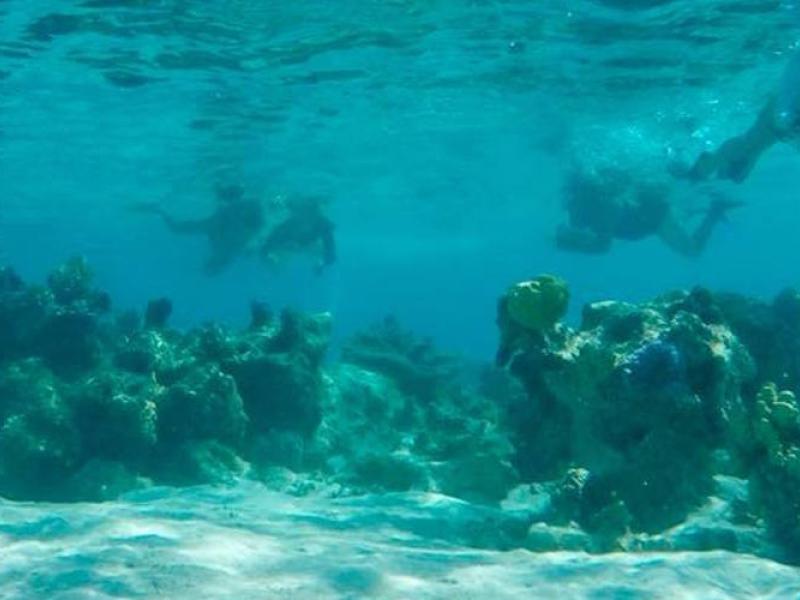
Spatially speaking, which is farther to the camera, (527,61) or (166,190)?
(166,190)

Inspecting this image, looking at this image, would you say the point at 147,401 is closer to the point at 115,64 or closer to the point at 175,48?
the point at 175,48

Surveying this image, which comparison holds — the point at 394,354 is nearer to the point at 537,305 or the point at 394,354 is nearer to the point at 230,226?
the point at 537,305

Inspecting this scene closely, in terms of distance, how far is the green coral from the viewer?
8.52m

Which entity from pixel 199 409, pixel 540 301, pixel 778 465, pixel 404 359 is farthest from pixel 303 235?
pixel 778 465

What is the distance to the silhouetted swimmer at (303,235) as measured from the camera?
30406 mm

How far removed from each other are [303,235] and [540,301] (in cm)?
2293

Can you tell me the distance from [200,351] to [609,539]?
6.69 m

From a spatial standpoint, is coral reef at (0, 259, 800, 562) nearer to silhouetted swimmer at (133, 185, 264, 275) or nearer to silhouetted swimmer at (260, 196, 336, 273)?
silhouetted swimmer at (260, 196, 336, 273)

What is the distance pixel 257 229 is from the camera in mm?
30922

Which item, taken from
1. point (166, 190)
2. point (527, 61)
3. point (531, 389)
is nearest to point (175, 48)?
point (527, 61)

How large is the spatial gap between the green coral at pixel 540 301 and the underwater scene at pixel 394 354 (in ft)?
0.10

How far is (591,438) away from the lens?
830 centimetres

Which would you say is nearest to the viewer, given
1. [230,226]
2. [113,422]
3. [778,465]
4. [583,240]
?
[778,465]

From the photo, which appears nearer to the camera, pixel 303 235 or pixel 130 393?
pixel 130 393
